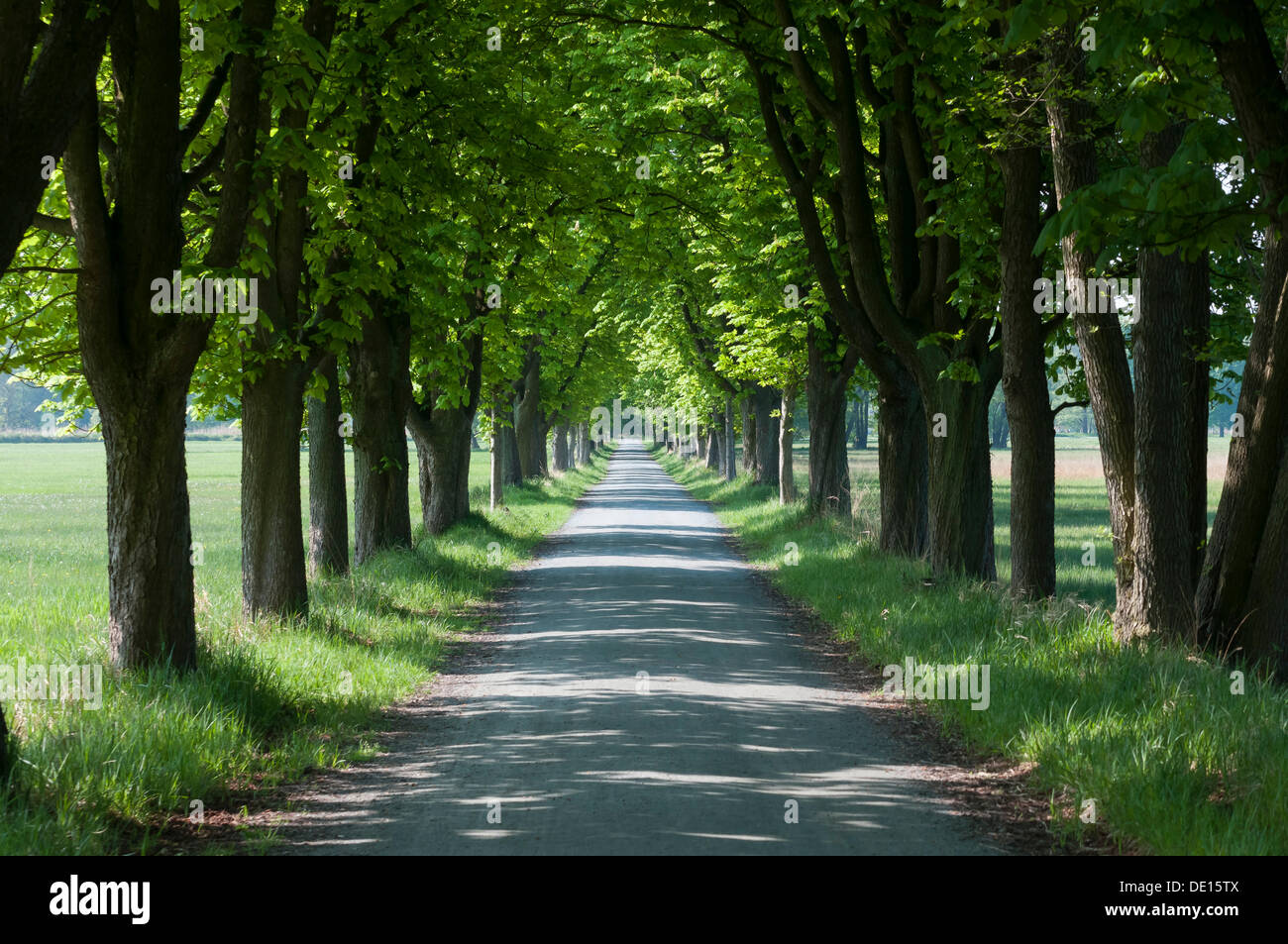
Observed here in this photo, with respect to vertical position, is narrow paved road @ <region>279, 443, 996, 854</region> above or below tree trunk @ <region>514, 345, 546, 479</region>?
below

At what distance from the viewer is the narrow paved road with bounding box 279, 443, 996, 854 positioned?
6352 millimetres

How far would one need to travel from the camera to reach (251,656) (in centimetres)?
973

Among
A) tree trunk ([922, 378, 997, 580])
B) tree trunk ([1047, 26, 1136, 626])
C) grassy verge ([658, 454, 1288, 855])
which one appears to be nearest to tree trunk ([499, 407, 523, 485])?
tree trunk ([922, 378, 997, 580])

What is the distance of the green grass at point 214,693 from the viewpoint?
6.38 m

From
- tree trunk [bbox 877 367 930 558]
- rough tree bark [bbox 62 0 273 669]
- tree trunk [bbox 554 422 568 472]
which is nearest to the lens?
rough tree bark [bbox 62 0 273 669]

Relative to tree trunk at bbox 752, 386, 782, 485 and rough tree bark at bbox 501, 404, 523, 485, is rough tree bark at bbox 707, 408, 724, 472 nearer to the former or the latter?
tree trunk at bbox 752, 386, 782, 485

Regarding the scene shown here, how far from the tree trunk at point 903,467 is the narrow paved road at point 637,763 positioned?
4.68 meters

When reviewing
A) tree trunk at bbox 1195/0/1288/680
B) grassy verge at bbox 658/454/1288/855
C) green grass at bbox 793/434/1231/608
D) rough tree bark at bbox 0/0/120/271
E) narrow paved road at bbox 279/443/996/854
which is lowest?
green grass at bbox 793/434/1231/608

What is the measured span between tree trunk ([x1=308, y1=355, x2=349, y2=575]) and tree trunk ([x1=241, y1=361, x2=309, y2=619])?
3.37 meters

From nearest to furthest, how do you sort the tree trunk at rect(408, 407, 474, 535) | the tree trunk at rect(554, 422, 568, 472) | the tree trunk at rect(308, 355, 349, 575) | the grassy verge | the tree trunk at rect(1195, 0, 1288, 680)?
the grassy verge → the tree trunk at rect(1195, 0, 1288, 680) → the tree trunk at rect(308, 355, 349, 575) → the tree trunk at rect(408, 407, 474, 535) → the tree trunk at rect(554, 422, 568, 472)

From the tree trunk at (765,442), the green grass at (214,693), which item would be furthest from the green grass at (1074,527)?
the green grass at (214,693)

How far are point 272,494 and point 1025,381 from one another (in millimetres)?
8243

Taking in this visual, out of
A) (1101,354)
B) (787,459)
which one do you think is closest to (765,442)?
(787,459)
